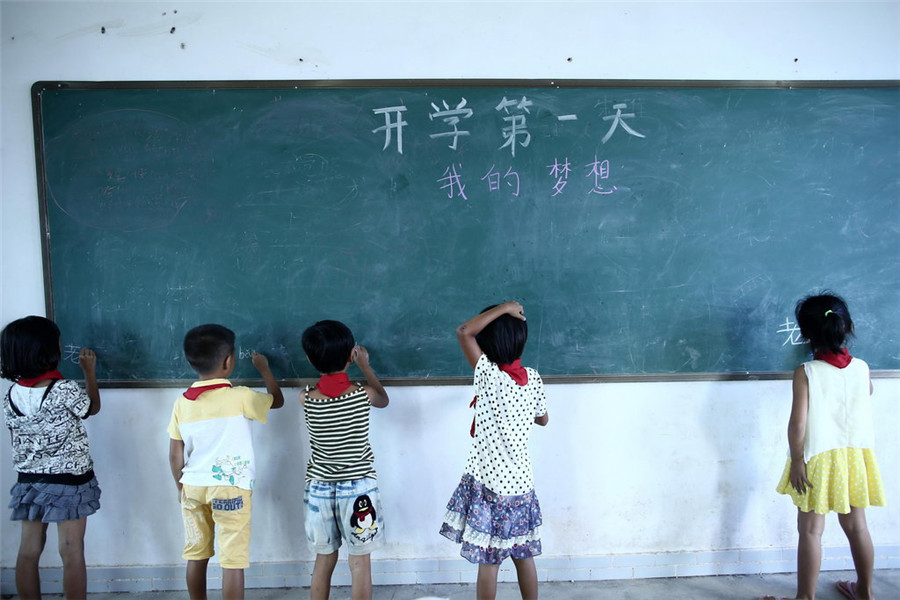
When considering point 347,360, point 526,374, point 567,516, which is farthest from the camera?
point 567,516

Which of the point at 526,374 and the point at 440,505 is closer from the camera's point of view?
the point at 526,374

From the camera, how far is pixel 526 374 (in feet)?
6.96

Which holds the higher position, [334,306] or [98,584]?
[334,306]

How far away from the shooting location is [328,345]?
2201 mm

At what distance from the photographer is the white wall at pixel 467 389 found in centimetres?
257

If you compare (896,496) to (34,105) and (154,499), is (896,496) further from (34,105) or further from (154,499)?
(34,105)

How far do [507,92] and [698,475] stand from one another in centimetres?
197

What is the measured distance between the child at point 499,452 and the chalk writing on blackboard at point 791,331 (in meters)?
1.31

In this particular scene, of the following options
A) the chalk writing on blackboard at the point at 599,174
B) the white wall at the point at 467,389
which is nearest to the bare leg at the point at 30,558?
the white wall at the point at 467,389

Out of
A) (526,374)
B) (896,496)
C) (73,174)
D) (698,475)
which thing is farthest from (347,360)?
(896,496)

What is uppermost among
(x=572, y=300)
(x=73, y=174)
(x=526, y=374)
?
(x=73, y=174)

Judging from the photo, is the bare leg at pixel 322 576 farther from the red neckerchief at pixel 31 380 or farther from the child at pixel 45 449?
the red neckerchief at pixel 31 380

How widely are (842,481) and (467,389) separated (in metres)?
1.57

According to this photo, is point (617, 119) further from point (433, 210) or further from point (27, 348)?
point (27, 348)
